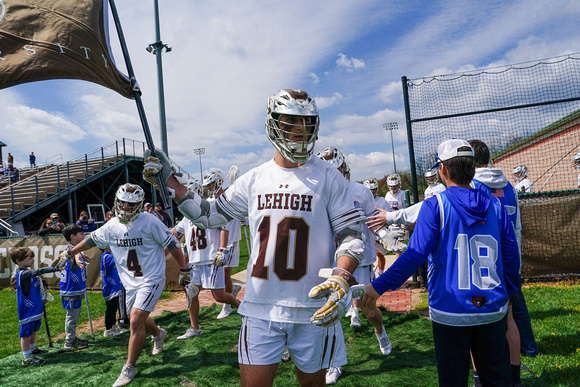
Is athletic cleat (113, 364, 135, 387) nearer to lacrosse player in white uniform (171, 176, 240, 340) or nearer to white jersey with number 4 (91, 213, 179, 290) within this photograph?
white jersey with number 4 (91, 213, 179, 290)

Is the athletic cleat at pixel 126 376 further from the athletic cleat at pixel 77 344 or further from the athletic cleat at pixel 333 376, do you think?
the athletic cleat at pixel 333 376

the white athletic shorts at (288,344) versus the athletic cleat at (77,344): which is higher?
the white athletic shorts at (288,344)

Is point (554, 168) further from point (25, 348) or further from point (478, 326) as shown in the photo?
point (25, 348)

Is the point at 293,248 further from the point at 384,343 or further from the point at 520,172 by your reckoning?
the point at 520,172

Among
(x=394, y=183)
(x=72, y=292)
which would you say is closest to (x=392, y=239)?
(x=72, y=292)

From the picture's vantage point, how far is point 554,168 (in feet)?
48.8

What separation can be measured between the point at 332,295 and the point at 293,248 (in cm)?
44

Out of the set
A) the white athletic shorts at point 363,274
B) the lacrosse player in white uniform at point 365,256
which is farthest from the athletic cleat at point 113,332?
the white athletic shorts at point 363,274

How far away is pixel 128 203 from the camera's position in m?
4.93

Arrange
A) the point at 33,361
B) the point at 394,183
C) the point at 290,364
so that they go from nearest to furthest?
the point at 290,364
the point at 33,361
the point at 394,183

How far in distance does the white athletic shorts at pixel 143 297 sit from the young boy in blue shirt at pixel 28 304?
53.3 inches

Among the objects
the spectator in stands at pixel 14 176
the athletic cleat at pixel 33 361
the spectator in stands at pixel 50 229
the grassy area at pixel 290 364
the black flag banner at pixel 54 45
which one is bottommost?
the grassy area at pixel 290 364

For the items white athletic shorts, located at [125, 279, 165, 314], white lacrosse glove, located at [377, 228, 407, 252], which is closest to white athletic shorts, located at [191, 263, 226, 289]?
white athletic shorts, located at [125, 279, 165, 314]

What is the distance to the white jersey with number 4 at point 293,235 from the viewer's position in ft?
8.18
